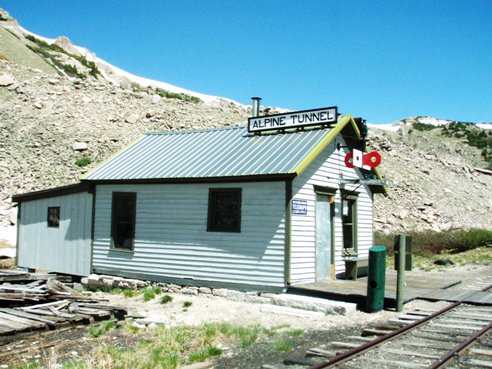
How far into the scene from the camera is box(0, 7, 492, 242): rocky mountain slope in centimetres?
3522

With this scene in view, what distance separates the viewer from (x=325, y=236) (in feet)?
49.8

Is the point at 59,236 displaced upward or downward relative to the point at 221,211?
downward

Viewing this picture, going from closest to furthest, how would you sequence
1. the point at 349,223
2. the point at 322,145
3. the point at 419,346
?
the point at 419,346
the point at 322,145
the point at 349,223

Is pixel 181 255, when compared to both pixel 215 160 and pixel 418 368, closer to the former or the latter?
pixel 215 160

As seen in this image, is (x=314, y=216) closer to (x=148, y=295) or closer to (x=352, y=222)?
(x=352, y=222)

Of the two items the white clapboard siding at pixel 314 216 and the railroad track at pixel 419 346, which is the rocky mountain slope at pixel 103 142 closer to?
the white clapboard siding at pixel 314 216

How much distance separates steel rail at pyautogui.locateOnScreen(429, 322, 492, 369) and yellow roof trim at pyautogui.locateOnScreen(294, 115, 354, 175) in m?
5.73

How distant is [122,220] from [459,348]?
1174 centimetres

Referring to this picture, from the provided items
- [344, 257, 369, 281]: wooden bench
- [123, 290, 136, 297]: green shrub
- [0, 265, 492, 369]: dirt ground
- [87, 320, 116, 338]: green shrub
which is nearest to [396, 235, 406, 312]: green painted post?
[0, 265, 492, 369]: dirt ground

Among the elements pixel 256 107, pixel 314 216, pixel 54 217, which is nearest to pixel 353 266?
pixel 314 216

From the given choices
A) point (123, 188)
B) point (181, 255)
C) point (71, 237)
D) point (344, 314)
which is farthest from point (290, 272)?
point (71, 237)

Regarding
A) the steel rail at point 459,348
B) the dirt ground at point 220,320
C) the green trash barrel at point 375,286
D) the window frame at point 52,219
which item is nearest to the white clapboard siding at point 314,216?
the dirt ground at point 220,320

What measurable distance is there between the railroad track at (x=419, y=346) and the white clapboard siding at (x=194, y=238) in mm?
4176

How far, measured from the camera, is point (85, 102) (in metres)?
43.2
